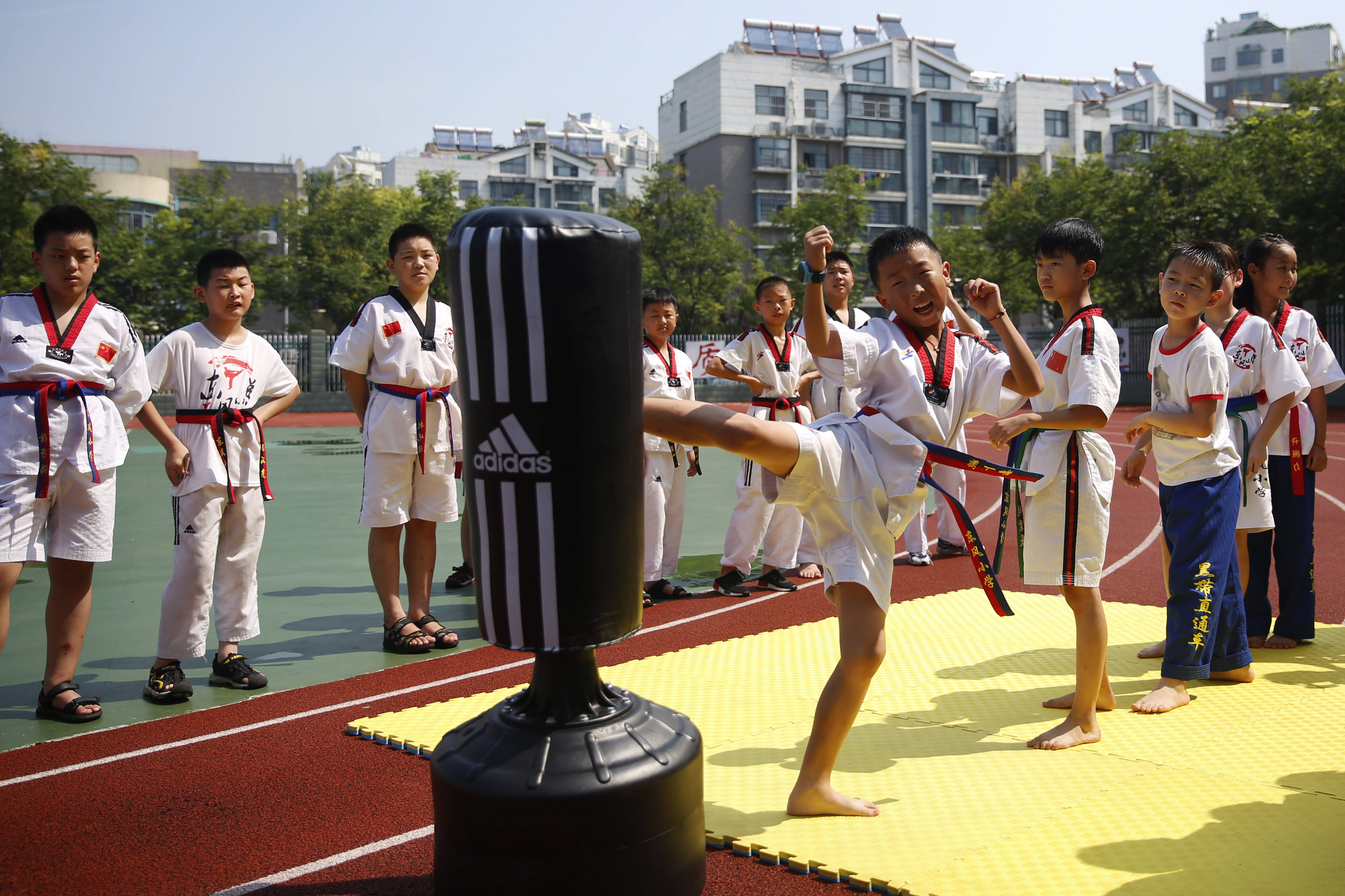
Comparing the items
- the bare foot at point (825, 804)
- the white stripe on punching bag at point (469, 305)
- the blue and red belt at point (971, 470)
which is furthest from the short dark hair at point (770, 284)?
the white stripe on punching bag at point (469, 305)

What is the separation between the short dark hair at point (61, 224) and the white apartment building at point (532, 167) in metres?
53.6

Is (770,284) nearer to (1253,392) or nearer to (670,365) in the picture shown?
(670,365)

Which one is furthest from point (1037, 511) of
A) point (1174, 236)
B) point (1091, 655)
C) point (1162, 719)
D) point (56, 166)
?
point (56, 166)

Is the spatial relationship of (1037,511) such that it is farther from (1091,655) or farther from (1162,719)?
(1162,719)

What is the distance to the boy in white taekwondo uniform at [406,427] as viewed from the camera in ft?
17.6

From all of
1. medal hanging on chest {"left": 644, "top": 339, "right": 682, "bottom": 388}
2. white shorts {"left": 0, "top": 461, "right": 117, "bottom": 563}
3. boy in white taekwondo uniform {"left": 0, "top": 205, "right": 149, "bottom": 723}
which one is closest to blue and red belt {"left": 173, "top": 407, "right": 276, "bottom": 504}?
boy in white taekwondo uniform {"left": 0, "top": 205, "right": 149, "bottom": 723}

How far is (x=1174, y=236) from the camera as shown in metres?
28.5

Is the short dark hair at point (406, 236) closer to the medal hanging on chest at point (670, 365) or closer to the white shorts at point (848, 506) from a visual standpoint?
the medal hanging on chest at point (670, 365)

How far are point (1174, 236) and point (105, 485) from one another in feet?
99.0

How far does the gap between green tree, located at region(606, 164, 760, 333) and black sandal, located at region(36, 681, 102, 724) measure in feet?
115

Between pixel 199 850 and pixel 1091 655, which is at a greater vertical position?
pixel 1091 655

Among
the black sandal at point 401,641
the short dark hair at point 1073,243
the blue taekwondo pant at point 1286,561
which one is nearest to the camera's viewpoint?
the short dark hair at point 1073,243

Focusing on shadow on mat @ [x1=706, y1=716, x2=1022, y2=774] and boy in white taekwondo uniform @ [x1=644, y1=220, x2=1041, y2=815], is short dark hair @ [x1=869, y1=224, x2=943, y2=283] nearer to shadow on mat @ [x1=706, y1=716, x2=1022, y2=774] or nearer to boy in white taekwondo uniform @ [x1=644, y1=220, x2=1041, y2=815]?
boy in white taekwondo uniform @ [x1=644, y1=220, x2=1041, y2=815]

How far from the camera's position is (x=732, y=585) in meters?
6.82
